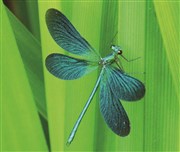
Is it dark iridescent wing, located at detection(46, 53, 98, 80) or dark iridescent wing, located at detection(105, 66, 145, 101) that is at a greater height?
dark iridescent wing, located at detection(46, 53, 98, 80)

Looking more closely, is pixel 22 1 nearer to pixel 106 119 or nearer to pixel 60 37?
pixel 60 37

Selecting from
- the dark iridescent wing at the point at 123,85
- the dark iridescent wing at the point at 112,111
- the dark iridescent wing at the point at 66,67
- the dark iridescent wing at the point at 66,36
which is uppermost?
the dark iridescent wing at the point at 66,36

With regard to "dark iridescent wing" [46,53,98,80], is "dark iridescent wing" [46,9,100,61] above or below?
above

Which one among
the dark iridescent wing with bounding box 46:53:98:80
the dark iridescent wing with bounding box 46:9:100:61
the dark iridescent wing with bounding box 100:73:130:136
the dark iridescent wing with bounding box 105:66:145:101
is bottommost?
the dark iridescent wing with bounding box 100:73:130:136

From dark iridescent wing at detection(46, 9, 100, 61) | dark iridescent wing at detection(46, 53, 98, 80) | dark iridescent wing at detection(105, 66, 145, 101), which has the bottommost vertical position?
dark iridescent wing at detection(105, 66, 145, 101)
